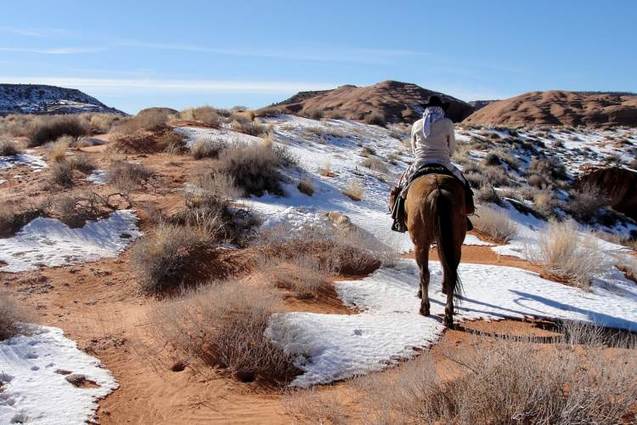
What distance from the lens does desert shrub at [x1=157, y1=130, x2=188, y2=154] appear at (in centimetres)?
1640

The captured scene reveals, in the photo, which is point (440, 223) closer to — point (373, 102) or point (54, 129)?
point (54, 129)

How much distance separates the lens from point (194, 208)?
1063 centimetres

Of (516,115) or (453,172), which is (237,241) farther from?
(516,115)

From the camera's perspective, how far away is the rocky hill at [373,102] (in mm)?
54013

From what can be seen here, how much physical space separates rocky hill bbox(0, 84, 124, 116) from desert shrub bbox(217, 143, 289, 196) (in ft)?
170

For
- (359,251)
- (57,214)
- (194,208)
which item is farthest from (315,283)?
(57,214)

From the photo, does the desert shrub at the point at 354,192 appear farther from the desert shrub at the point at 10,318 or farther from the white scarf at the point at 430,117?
the desert shrub at the point at 10,318

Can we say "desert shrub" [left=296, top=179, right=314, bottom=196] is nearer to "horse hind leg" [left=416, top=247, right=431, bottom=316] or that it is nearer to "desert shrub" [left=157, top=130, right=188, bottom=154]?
"desert shrub" [left=157, top=130, right=188, bottom=154]

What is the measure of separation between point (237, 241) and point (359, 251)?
235cm

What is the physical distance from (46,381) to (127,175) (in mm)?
8924

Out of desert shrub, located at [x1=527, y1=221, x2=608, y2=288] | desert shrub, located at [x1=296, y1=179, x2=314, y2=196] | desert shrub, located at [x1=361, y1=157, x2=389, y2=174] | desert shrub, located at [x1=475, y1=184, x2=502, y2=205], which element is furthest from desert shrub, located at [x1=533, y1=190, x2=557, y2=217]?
desert shrub, located at [x1=296, y1=179, x2=314, y2=196]

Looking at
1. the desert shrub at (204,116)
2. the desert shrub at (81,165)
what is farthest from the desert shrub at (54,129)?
the desert shrub at (81,165)

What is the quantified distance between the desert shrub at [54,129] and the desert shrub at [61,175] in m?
7.50

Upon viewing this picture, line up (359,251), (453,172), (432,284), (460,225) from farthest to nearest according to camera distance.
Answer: (359,251)
(432,284)
(453,172)
(460,225)
